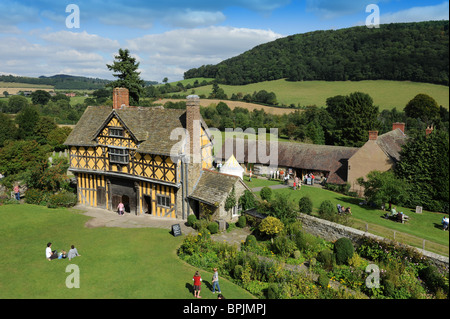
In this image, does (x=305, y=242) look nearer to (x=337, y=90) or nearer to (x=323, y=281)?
(x=323, y=281)

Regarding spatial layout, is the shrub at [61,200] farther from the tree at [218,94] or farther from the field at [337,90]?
the tree at [218,94]

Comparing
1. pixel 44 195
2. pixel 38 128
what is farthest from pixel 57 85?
pixel 44 195

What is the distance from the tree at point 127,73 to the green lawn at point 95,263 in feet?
85.7

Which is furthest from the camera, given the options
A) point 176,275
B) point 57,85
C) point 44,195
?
point 57,85

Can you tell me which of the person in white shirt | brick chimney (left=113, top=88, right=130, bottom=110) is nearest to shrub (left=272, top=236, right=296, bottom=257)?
the person in white shirt

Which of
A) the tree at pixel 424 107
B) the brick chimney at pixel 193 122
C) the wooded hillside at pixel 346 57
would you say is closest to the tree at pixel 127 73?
the brick chimney at pixel 193 122

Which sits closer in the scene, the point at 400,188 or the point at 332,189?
the point at 400,188

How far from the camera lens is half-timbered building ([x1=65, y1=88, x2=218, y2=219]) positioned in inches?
1001

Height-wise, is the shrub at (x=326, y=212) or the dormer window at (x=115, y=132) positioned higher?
the dormer window at (x=115, y=132)

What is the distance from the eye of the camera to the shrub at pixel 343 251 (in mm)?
18891

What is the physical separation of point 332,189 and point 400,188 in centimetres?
922

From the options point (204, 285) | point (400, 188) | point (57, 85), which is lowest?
point (204, 285)
